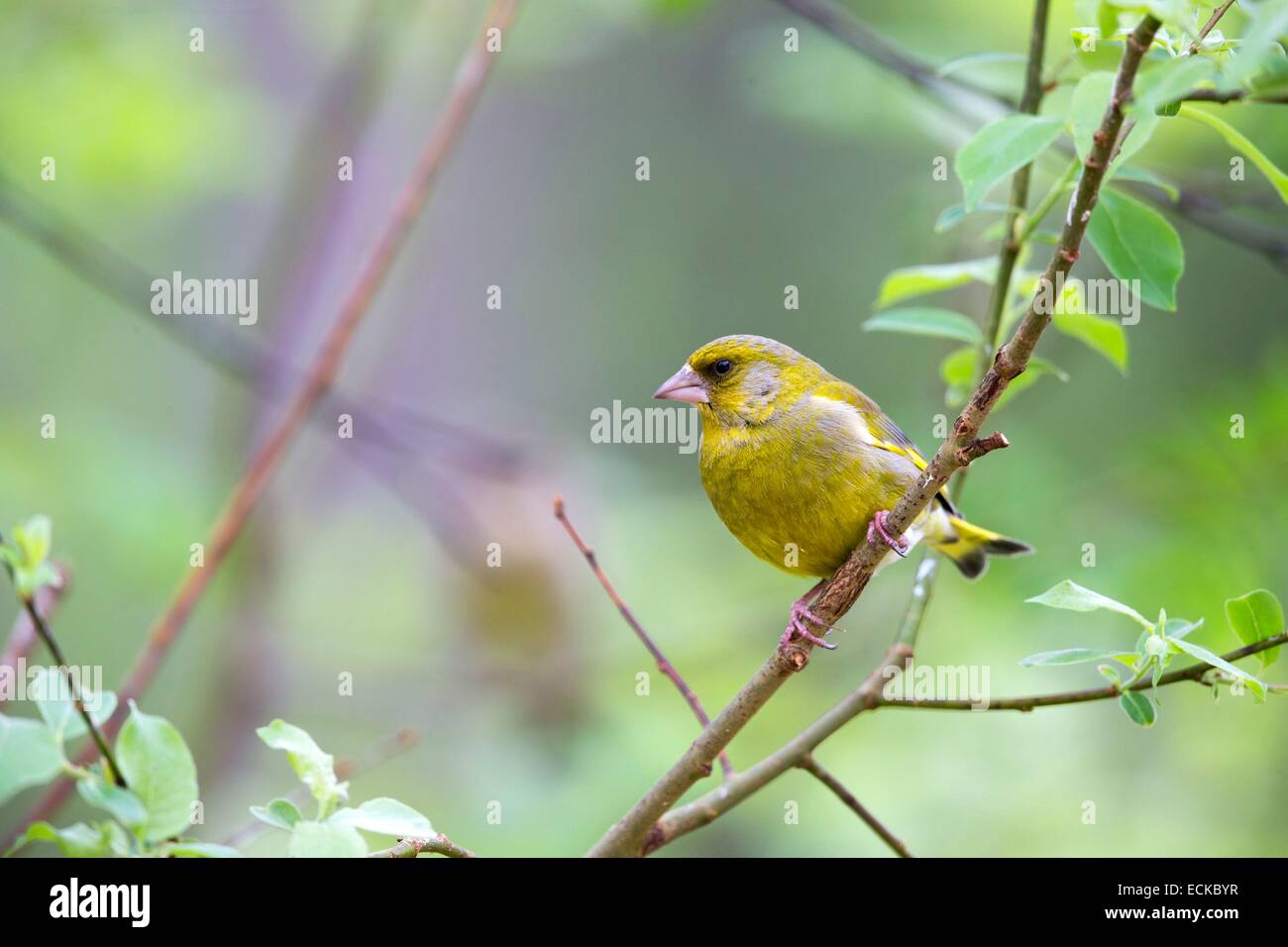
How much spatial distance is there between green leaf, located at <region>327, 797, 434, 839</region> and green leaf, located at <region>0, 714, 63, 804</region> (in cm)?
39

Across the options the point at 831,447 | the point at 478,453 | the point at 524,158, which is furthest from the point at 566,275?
the point at 831,447

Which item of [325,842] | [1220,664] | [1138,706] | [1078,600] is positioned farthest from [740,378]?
[325,842]

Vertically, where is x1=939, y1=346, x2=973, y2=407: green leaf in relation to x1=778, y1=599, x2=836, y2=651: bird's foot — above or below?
above

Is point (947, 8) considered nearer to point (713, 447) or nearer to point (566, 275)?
point (713, 447)

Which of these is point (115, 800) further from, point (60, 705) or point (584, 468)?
point (584, 468)

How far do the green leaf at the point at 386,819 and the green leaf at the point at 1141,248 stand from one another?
1.71 m

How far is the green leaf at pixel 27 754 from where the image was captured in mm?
1561

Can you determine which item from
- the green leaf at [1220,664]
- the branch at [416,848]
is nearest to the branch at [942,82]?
the green leaf at [1220,664]

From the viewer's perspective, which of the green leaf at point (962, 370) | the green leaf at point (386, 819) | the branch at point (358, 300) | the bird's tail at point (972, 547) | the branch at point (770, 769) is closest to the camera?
the green leaf at point (386, 819)

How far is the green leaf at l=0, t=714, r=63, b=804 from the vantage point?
5.12 feet

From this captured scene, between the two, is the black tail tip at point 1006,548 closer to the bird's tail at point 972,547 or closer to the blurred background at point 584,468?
the bird's tail at point 972,547

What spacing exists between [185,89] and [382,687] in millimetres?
3024

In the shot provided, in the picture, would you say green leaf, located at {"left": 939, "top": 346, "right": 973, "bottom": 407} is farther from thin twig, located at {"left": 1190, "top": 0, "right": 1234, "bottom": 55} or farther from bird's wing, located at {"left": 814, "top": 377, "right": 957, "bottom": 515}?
thin twig, located at {"left": 1190, "top": 0, "right": 1234, "bottom": 55}

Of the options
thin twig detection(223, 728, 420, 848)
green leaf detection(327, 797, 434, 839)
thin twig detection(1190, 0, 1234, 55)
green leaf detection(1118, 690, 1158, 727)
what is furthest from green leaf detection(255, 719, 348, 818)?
thin twig detection(1190, 0, 1234, 55)
